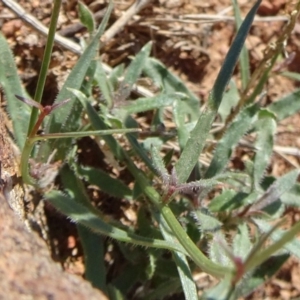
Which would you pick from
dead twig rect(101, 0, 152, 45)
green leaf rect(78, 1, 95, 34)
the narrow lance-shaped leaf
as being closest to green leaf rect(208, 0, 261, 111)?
the narrow lance-shaped leaf

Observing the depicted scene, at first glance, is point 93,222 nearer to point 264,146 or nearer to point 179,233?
point 179,233

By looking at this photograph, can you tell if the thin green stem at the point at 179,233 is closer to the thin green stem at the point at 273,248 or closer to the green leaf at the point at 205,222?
the thin green stem at the point at 273,248

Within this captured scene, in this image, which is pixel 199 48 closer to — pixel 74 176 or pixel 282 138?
pixel 282 138

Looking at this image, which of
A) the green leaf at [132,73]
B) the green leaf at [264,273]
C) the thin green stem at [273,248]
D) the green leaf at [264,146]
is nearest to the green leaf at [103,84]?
the green leaf at [132,73]

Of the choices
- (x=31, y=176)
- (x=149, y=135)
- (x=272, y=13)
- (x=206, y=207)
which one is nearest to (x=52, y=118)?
(x=31, y=176)

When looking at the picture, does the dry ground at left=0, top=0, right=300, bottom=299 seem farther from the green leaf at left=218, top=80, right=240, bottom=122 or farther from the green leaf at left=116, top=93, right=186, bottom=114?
the green leaf at left=116, top=93, right=186, bottom=114
